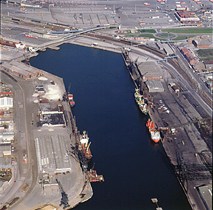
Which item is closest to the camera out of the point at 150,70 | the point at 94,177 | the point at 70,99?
the point at 94,177

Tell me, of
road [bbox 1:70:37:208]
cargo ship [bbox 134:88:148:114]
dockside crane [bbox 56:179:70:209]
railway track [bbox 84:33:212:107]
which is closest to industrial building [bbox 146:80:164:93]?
cargo ship [bbox 134:88:148:114]

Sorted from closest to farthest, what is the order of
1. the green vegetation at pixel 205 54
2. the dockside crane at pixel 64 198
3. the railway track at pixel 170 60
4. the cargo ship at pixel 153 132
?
the dockside crane at pixel 64 198
the cargo ship at pixel 153 132
the railway track at pixel 170 60
the green vegetation at pixel 205 54

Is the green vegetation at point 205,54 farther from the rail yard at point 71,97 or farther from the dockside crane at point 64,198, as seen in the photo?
the dockside crane at point 64,198

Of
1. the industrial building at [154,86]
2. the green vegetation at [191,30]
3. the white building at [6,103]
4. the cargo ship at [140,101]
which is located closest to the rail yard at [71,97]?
the white building at [6,103]

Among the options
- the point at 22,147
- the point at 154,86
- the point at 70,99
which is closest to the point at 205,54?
the point at 154,86

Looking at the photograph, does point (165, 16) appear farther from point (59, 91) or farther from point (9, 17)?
point (59, 91)

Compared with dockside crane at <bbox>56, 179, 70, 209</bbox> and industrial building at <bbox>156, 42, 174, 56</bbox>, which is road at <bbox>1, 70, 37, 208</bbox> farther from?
industrial building at <bbox>156, 42, 174, 56</bbox>

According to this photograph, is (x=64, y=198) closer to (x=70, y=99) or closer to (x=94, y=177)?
(x=94, y=177)
